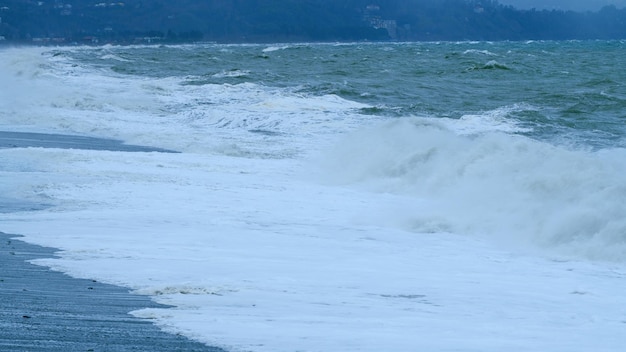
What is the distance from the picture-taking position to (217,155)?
15062 millimetres

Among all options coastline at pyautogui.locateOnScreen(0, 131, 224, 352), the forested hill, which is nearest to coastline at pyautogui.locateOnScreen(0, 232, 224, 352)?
coastline at pyautogui.locateOnScreen(0, 131, 224, 352)

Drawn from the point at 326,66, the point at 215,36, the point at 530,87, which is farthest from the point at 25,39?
the point at 530,87

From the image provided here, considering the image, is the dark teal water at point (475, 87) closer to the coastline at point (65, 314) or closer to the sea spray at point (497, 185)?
the sea spray at point (497, 185)

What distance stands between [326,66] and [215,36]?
74368 mm

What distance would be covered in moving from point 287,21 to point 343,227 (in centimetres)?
11940

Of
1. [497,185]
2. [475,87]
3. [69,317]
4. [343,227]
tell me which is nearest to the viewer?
[69,317]

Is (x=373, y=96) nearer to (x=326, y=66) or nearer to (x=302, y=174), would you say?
(x=302, y=174)

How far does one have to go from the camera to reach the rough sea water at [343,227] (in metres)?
5.89

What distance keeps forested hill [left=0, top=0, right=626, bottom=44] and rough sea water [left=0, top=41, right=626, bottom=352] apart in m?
90.2

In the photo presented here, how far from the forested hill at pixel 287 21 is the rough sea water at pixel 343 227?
9018 cm

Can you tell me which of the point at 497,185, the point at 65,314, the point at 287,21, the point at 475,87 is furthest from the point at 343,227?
the point at 287,21

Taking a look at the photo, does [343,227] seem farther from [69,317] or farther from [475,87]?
[475,87]

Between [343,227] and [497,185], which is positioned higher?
[497,185]

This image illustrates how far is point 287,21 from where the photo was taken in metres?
127
